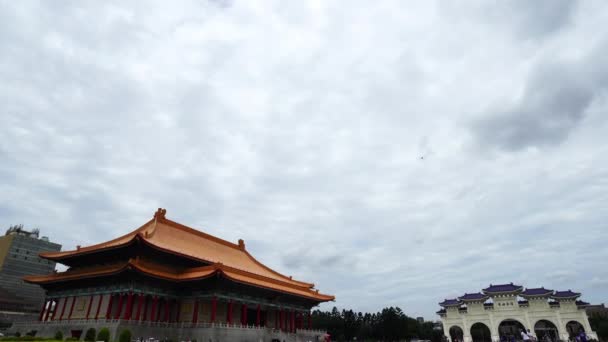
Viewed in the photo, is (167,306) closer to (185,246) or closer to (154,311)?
(154,311)

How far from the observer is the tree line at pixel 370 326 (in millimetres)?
74688

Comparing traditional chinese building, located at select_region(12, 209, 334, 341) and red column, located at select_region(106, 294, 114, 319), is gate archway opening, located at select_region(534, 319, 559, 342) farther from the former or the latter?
red column, located at select_region(106, 294, 114, 319)

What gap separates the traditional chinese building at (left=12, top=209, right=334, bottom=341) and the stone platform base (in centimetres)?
8

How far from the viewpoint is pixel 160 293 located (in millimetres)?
35469

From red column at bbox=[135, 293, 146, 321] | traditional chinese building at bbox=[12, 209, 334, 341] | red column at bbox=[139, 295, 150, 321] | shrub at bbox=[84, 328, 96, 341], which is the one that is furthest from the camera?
red column at bbox=[139, 295, 150, 321]

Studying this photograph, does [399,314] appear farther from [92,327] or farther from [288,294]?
[92,327]

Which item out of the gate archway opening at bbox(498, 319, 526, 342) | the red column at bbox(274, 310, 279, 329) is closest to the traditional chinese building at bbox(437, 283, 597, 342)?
the gate archway opening at bbox(498, 319, 526, 342)

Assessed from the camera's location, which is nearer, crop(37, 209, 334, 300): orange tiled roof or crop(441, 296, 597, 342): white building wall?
crop(37, 209, 334, 300): orange tiled roof

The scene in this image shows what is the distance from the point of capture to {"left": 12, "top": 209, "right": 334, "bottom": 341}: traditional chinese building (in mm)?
32750

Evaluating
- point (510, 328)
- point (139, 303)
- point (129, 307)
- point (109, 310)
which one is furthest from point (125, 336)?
point (510, 328)

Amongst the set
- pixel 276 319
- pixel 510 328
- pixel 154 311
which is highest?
pixel 510 328

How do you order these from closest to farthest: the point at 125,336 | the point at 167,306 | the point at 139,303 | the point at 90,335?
the point at 125,336 < the point at 90,335 < the point at 139,303 < the point at 167,306

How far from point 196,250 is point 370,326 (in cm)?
5183

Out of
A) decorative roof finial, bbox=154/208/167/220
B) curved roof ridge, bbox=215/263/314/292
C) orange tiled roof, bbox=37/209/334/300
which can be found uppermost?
decorative roof finial, bbox=154/208/167/220
